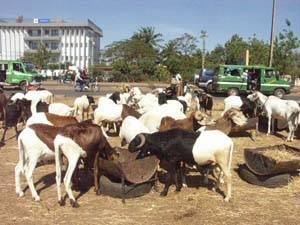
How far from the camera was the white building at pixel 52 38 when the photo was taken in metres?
101

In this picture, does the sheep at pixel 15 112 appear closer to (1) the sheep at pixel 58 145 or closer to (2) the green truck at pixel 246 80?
(1) the sheep at pixel 58 145

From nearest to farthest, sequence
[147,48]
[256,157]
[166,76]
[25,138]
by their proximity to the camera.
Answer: [25,138] → [256,157] → [166,76] → [147,48]

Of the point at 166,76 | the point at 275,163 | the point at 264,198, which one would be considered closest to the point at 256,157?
the point at 275,163

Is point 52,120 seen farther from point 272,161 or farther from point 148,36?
point 148,36

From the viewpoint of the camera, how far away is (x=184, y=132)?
8336 millimetres

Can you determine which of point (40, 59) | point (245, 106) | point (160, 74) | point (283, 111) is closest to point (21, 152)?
point (283, 111)

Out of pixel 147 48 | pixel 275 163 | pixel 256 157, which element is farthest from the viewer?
pixel 147 48

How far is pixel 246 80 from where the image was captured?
30.2m

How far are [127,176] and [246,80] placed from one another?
23.3 meters

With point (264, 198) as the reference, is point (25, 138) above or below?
above

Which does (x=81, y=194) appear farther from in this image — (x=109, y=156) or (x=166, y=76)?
(x=166, y=76)

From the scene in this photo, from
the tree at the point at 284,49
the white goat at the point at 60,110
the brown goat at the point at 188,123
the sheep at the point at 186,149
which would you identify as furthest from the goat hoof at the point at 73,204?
the tree at the point at 284,49

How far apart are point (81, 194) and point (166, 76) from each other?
44.5m

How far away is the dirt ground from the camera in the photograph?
7148mm
